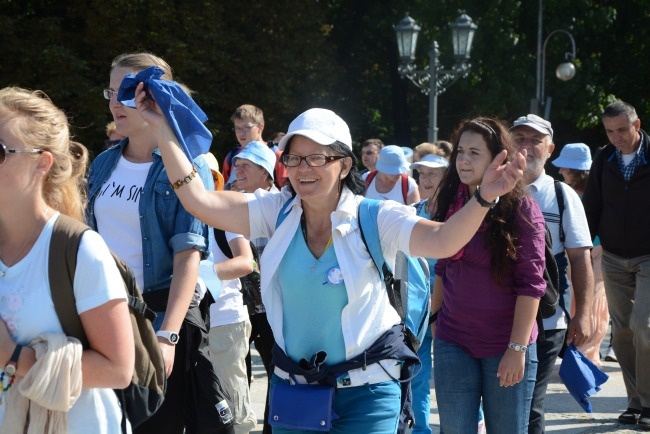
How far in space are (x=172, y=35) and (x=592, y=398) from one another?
1890 centimetres

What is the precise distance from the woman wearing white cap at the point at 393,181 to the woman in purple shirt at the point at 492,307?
18.8 ft

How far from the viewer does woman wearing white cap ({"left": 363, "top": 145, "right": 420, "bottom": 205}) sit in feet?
35.0

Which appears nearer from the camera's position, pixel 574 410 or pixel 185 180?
pixel 185 180

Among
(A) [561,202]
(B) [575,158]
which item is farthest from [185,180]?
(B) [575,158]

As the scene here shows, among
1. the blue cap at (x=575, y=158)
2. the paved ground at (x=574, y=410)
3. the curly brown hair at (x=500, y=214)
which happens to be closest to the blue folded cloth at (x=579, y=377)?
the curly brown hair at (x=500, y=214)

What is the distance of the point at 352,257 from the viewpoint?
12.4 feet

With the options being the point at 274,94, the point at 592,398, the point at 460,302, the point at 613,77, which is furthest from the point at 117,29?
the point at 460,302

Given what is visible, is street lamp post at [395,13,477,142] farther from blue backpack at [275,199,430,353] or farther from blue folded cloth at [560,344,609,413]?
blue backpack at [275,199,430,353]

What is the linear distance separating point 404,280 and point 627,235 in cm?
332

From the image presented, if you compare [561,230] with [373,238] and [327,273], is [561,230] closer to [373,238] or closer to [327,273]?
[373,238]

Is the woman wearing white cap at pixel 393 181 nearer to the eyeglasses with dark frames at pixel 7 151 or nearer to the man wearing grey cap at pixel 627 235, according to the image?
the man wearing grey cap at pixel 627 235

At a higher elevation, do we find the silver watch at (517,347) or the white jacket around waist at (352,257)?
the white jacket around waist at (352,257)

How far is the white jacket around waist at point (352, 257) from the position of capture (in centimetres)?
375

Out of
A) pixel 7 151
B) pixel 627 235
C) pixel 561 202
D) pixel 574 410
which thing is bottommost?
pixel 574 410
